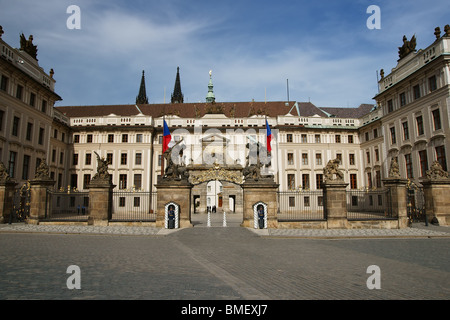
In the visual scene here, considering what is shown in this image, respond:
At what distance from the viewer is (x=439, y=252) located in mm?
10445

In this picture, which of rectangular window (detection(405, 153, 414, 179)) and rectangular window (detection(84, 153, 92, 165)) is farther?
rectangular window (detection(84, 153, 92, 165))

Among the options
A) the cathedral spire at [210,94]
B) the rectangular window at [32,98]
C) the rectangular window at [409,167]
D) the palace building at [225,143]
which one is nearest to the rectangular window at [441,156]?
the rectangular window at [409,167]

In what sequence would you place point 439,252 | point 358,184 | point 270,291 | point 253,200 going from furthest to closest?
point 358,184 < point 253,200 < point 439,252 < point 270,291

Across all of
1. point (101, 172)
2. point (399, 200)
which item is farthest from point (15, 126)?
point (399, 200)

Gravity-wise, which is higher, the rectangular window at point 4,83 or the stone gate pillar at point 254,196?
the rectangular window at point 4,83

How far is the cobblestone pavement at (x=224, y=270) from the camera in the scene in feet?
18.3

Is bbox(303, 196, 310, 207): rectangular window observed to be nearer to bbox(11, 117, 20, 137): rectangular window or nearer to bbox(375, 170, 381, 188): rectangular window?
bbox(375, 170, 381, 188): rectangular window

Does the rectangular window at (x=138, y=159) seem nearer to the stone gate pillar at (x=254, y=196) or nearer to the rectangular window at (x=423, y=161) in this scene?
the stone gate pillar at (x=254, y=196)

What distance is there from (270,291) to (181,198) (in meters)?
13.4

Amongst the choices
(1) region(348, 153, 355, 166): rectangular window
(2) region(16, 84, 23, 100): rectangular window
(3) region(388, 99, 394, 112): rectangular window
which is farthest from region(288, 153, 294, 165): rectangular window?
(2) region(16, 84, 23, 100): rectangular window

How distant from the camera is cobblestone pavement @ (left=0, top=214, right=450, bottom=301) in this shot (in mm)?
5578
